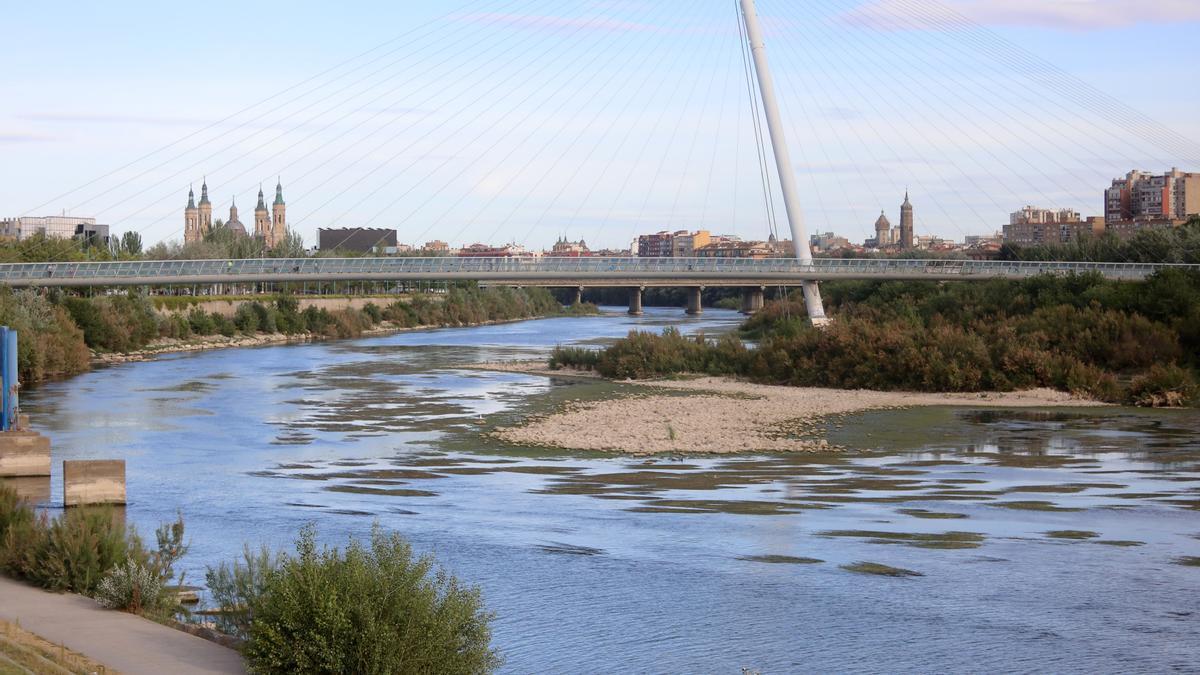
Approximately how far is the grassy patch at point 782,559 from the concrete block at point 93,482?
902 cm

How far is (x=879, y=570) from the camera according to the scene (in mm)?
14695

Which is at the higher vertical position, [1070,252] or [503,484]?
[1070,252]

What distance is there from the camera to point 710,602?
13.3 meters

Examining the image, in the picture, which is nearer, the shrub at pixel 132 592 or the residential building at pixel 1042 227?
the shrub at pixel 132 592

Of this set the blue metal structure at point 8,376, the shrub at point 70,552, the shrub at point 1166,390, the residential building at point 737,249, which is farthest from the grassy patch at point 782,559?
the residential building at point 737,249

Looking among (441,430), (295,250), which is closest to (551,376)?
(441,430)

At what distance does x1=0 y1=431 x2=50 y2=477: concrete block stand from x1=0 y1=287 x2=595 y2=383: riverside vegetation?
75.5 ft

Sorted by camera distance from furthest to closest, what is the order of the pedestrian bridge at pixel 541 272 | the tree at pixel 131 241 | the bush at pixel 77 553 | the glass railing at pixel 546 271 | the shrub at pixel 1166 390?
the tree at pixel 131 241 → the glass railing at pixel 546 271 → the pedestrian bridge at pixel 541 272 → the shrub at pixel 1166 390 → the bush at pixel 77 553

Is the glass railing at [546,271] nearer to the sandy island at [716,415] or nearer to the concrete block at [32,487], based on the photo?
the sandy island at [716,415]

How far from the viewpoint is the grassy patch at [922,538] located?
16109 millimetres

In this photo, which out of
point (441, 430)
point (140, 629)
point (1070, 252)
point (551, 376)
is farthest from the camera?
point (1070, 252)

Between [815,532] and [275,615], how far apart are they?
9.53 meters

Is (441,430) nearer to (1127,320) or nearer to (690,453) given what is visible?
(690,453)

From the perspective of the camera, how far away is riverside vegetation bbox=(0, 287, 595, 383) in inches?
1793
